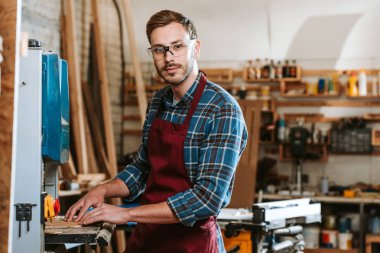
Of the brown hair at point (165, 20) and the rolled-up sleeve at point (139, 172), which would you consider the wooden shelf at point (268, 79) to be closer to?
the rolled-up sleeve at point (139, 172)

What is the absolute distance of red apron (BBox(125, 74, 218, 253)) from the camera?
6.89ft

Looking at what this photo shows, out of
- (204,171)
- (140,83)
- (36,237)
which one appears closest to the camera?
(36,237)

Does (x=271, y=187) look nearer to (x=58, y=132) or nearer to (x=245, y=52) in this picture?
(x=245, y=52)

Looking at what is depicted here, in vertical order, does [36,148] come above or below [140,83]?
below

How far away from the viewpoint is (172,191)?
211 centimetres

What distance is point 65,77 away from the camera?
2131 mm

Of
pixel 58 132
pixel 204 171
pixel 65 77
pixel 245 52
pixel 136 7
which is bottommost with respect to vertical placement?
pixel 204 171

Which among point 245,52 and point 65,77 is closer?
point 65,77

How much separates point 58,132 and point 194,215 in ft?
1.64

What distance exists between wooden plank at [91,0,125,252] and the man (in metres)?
3.42

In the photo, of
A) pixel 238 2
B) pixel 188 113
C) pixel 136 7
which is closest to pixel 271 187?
pixel 238 2

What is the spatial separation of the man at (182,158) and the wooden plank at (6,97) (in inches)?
16.9

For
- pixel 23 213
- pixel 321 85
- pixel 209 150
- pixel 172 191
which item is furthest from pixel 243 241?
pixel 321 85

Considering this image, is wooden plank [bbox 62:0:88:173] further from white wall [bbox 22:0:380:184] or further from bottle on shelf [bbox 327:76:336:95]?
bottle on shelf [bbox 327:76:336:95]
